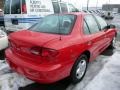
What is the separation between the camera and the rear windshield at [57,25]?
3.97m

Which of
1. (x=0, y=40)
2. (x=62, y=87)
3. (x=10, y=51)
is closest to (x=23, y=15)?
(x=0, y=40)

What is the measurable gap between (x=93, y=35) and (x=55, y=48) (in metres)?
1.52

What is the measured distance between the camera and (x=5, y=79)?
4.21 m

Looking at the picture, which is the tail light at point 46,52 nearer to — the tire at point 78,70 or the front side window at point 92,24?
the tire at point 78,70

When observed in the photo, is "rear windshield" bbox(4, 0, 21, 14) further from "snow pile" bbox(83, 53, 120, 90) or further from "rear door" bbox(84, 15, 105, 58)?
"snow pile" bbox(83, 53, 120, 90)

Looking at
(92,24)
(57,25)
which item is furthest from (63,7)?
(57,25)

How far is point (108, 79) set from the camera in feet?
14.1

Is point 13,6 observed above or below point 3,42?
above

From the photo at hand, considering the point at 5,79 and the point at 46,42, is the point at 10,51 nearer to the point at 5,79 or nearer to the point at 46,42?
the point at 5,79

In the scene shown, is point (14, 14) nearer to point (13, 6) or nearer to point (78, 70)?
point (13, 6)

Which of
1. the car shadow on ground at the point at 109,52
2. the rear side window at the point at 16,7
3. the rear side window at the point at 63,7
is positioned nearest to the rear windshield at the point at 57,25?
the car shadow on ground at the point at 109,52

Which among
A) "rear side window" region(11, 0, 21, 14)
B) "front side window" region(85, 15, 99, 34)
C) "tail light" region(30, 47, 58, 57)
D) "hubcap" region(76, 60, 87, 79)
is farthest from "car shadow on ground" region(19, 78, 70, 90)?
"rear side window" region(11, 0, 21, 14)

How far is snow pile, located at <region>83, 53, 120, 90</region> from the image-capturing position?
3930mm

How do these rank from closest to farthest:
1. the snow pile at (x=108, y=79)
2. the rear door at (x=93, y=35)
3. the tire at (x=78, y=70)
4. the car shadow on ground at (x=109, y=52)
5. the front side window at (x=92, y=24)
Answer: the tire at (x=78, y=70) → the snow pile at (x=108, y=79) → the rear door at (x=93, y=35) → the front side window at (x=92, y=24) → the car shadow on ground at (x=109, y=52)
